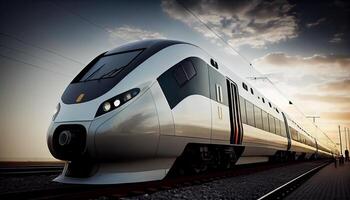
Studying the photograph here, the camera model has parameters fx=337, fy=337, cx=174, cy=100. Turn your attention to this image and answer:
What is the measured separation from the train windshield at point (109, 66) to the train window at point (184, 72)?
0.83 metres

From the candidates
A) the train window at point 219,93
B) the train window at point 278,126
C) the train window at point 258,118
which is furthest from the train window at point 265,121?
the train window at point 219,93

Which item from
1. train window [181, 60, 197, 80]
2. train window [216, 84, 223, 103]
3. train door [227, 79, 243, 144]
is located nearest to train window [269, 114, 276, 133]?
train door [227, 79, 243, 144]

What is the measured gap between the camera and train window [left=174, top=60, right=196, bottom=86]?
6.42 m

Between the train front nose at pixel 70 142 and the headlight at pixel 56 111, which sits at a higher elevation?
the headlight at pixel 56 111

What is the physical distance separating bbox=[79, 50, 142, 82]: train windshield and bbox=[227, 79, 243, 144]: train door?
3.28 metres

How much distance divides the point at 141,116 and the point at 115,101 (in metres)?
0.47

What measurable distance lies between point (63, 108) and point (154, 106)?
1.56m

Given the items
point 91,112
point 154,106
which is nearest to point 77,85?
point 91,112

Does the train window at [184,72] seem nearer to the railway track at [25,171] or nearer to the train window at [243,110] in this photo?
the train window at [243,110]

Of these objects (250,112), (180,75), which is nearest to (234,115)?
(250,112)

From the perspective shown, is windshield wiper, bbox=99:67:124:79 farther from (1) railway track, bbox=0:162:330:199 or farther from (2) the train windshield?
(1) railway track, bbox=0:162:330:199

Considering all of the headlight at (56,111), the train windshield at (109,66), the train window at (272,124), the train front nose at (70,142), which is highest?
the train windshield at (109,66)

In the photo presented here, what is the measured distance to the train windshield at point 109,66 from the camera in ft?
20.0

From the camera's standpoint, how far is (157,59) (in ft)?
20.4
